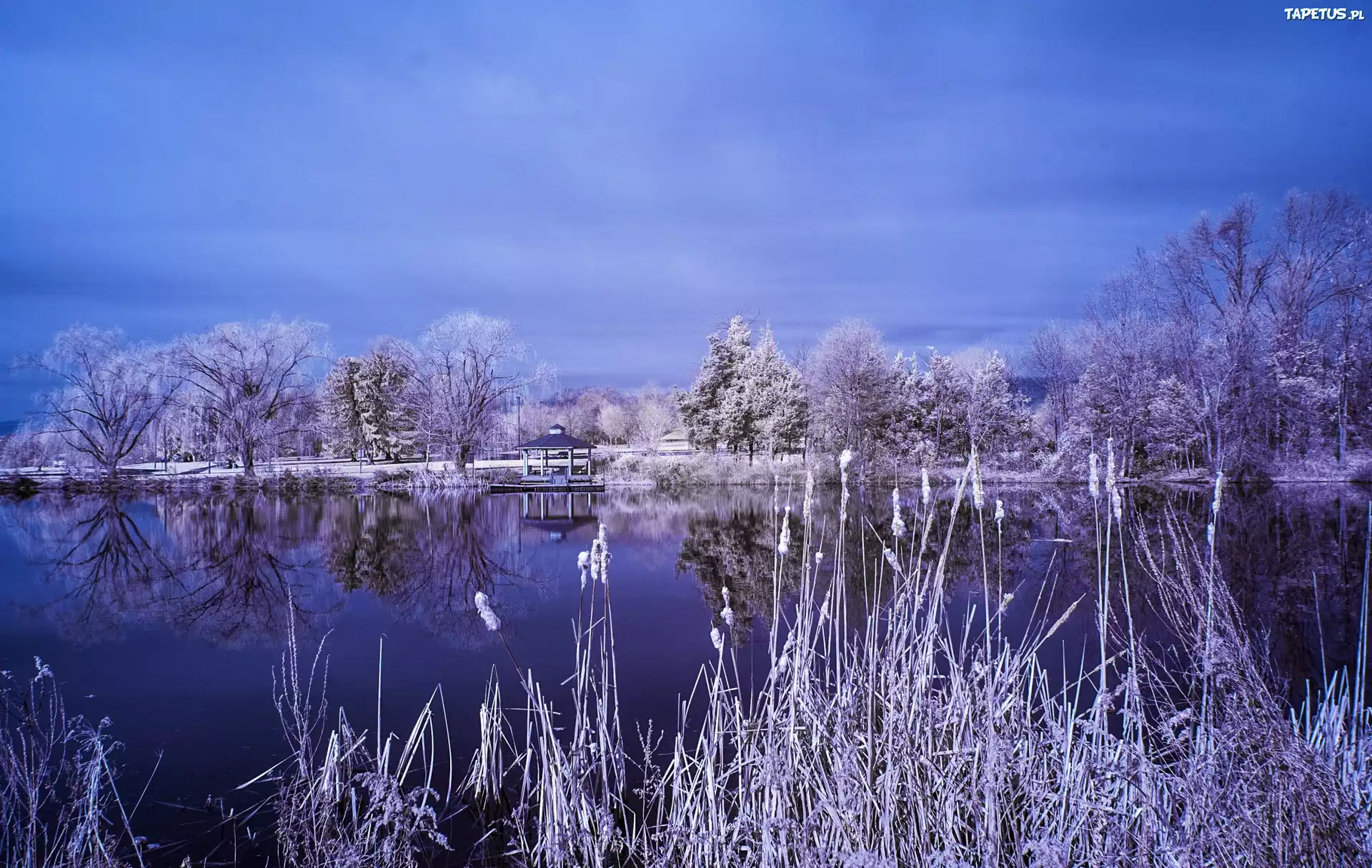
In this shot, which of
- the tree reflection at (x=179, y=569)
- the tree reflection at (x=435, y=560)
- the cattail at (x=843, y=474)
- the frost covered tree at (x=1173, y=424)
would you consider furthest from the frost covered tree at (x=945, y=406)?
the cattail at (x=843, y=474)

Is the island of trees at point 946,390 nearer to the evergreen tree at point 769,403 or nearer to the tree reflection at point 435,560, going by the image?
the evergreen tree at point 769,403

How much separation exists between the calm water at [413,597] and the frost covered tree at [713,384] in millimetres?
15232

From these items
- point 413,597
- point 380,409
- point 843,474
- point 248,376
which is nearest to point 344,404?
point 380,409

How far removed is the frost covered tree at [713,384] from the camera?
40.4 metres

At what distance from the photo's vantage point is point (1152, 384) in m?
32.4

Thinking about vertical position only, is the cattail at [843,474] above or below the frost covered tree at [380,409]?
below

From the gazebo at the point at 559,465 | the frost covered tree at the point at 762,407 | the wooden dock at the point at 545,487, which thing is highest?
the frost covered tree at the point at 762,407

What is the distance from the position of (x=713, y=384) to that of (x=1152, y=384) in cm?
2099

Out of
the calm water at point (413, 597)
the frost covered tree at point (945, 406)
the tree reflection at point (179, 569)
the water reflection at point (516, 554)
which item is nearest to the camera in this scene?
Result: the calm water at point (413, 597)

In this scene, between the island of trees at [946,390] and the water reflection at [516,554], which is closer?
the water reflection at [516,554]

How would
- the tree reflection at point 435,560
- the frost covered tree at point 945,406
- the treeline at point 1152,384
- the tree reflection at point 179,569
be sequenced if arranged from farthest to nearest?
the frost covered tree at point 945,406 → the treeline at point 1152,384 → the tree reflection at point 435,560 → the tree reflection at point 179,569

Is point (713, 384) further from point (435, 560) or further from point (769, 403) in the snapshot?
point (435, 560)

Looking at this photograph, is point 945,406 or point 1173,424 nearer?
point 1173,424

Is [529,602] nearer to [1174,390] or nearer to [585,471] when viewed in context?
[585,471]
